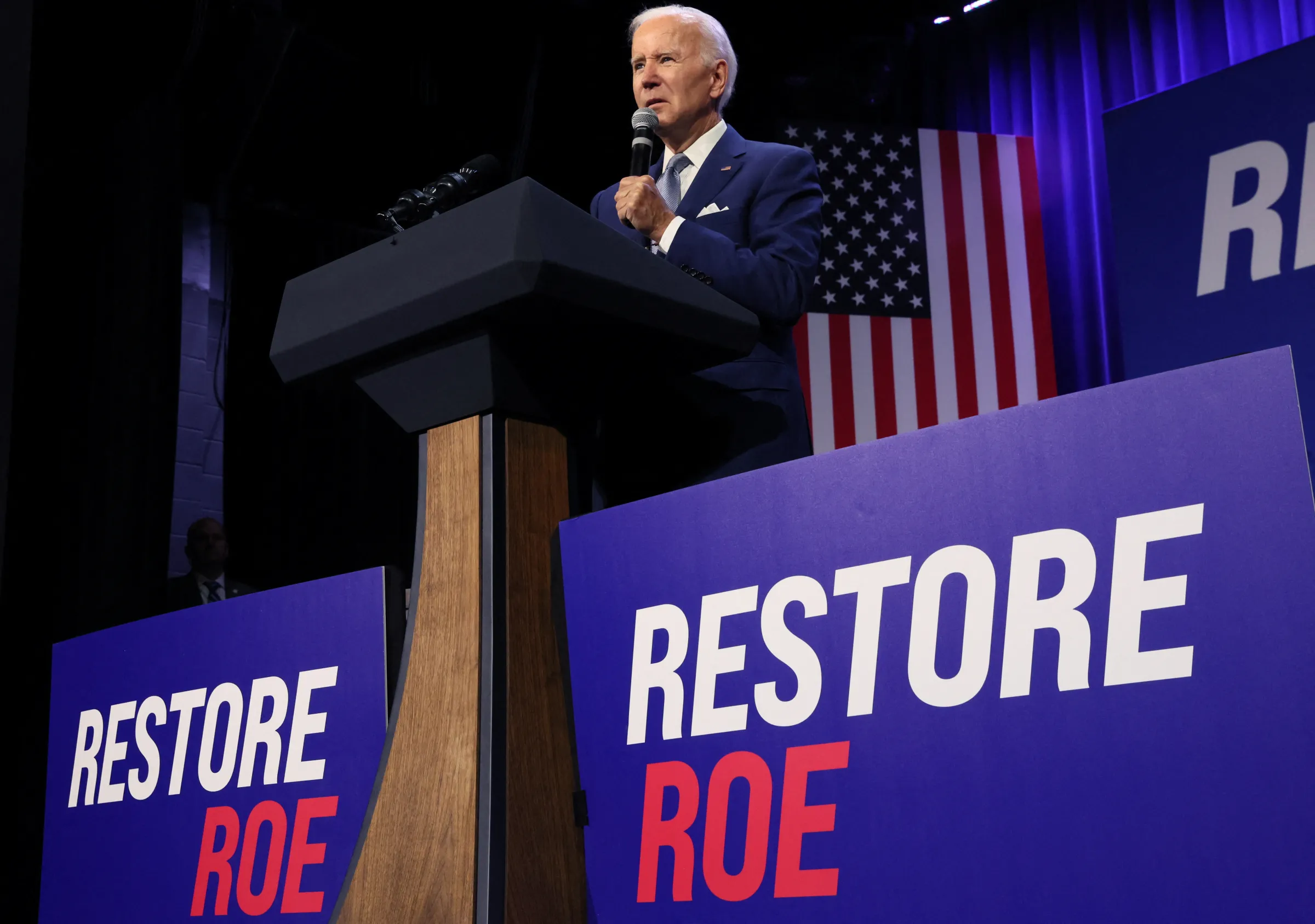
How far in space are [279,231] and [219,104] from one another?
79cm

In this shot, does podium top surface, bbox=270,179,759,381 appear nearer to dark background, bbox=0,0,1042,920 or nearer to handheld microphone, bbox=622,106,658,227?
handheld microphone, bbox=622,106,658,227

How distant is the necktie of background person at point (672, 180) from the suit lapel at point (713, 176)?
27 mm

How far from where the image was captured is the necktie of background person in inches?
50.7

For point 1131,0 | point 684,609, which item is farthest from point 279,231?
point 684,609

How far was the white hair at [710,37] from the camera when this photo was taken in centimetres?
130

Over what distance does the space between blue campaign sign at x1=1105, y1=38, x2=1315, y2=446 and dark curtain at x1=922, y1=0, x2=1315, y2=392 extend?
121 centimetres

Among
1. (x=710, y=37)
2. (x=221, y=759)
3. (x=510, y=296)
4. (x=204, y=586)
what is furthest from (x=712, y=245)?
(x=204, y=586)

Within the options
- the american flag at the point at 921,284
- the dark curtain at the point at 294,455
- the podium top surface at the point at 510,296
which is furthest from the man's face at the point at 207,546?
the podium top surface at the point at 510,296

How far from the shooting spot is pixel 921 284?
166 inches

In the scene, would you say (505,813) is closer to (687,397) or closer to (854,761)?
(854,761)

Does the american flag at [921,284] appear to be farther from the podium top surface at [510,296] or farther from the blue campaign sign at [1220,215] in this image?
the podium top surface at [510,296]

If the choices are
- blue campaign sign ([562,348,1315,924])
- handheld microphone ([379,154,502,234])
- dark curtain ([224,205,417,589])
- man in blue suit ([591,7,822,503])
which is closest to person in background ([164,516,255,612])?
dark curtain ([224,205,417,589])

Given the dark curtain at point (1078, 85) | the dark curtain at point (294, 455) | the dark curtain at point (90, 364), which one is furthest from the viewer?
the dark curtain at point (294, 455)

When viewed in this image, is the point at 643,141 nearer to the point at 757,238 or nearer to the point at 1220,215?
the point at 757,238
